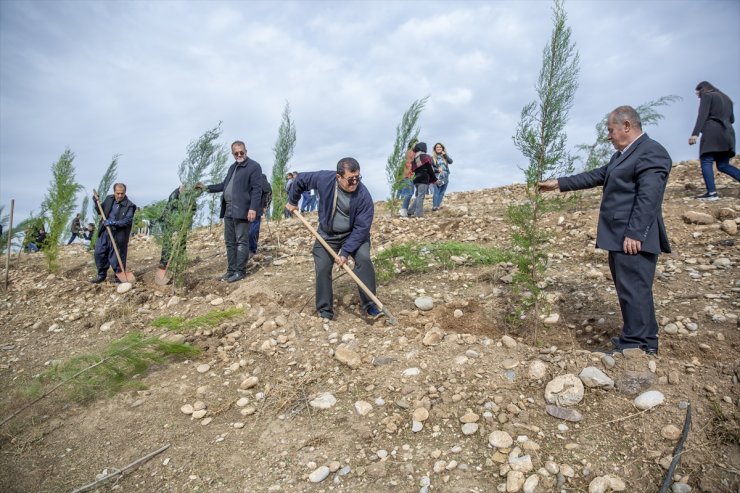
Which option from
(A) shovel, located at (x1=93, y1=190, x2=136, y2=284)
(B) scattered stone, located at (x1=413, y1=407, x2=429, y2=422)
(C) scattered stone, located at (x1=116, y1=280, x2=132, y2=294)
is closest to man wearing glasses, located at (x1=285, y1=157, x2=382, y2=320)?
(B) scattered stone, located at (x1=413, y1=407, x2=429, y2=422)

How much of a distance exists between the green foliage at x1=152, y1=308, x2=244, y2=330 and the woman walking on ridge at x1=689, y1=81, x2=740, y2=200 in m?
7.39

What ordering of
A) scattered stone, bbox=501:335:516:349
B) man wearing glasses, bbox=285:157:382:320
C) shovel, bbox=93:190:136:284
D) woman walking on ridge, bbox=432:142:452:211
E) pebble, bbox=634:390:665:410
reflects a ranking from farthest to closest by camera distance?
woman walking on ridge, bbox=432:142:452:211 → shovel, bbox=93:190:136:284 → man wearing glasses, bbox=285:157:382:320 → scattered stone, bbox=501:335:516:349 → pebble, bbox=634:390:665:410

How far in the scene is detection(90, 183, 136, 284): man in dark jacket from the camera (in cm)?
746

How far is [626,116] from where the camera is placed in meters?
3.33

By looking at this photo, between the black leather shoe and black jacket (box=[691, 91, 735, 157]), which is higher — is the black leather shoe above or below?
below

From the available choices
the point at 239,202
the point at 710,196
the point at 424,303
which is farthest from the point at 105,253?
the point at 710,196

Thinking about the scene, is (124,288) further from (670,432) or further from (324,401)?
(670,432)

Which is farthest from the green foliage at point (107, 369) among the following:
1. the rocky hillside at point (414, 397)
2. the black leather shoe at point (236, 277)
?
the black leather shoe at point (236, 277)

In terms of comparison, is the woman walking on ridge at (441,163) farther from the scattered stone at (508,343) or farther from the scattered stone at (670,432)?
the scattered stone at (670,432)

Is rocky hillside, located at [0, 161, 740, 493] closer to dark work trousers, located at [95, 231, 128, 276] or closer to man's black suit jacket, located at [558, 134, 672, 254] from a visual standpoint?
man's black suit jacket, located at [558, 134, 672, 254]

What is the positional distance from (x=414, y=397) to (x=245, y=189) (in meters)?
4.60

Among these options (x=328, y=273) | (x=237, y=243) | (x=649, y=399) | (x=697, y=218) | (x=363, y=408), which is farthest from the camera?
(x=237, y=243)

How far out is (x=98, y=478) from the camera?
2.75m

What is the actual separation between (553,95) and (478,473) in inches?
123
